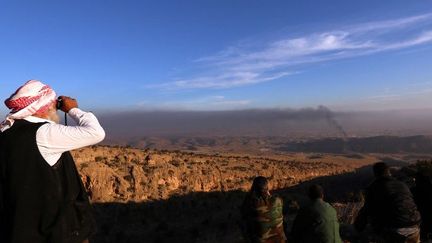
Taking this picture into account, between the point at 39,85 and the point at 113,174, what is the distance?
92.0 feet

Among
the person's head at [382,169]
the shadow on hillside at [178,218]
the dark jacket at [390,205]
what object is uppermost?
the person's head at [382,169]

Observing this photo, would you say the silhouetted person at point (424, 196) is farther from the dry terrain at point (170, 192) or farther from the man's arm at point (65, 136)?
the dry terrain at point (170, 192)

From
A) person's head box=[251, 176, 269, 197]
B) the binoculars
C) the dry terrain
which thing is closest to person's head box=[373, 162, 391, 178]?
person's head box=[251, 176, 269, 197]

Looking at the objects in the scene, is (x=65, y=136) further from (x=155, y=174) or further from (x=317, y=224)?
(x=155, y=174)

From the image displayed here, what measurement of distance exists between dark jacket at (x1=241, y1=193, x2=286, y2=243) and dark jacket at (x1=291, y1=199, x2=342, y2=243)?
1.30 meters

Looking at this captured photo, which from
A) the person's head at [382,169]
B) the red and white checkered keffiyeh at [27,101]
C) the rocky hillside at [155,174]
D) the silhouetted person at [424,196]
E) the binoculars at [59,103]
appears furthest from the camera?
the rocky hillside at [155,174]

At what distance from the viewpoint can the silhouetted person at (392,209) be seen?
6.65 metres

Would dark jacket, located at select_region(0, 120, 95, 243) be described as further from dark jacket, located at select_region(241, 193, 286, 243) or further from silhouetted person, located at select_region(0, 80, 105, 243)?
dark jacket, located at select_region(241, 193, 286, 243)

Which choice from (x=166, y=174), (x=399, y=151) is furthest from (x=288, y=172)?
(x=399, y=151)

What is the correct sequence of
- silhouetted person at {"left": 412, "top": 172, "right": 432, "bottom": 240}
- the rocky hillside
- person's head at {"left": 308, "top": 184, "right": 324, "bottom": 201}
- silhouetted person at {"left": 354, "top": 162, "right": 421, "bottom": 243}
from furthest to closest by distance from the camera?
the rocky hillside
silhouetted person at {"left": 412, "top": 172, "right": 432, "bottom": 240}
person's head at {"left": 308, "top": 184, "right": 324, "bottom": 201}
silhouetted person at {"left": 354, "top": 162, "right": 421, "bottom": 243}

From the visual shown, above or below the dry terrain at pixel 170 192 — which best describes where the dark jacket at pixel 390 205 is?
above

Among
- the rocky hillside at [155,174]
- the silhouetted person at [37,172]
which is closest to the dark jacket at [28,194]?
the silhouetted person at [37,172]

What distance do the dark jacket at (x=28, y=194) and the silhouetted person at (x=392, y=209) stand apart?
4.81 metres

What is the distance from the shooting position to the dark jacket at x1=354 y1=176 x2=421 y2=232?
6652mm
